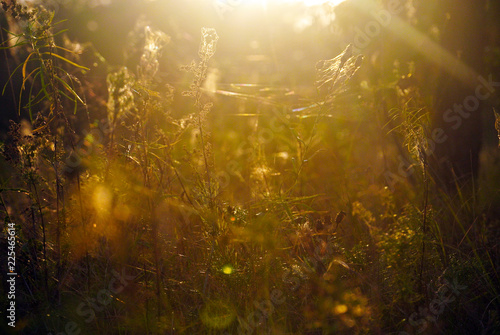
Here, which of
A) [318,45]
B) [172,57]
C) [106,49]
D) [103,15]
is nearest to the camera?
[106,49]

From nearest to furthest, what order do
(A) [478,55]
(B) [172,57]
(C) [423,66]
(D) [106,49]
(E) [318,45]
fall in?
(A) [478,55]
(C) [423,66]
(D) [106,49]
(B) [172,57]
(E) [318,45]

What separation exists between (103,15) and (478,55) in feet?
16.3

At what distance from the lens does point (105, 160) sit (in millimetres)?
2271

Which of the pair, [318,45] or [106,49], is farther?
[318,45]

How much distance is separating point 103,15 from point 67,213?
4.55 metres

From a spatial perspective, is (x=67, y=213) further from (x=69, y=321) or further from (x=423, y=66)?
(x=423, y=66)

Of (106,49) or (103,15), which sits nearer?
(106,49)

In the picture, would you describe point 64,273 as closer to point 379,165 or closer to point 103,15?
point 379,165

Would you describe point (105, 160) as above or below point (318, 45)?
below

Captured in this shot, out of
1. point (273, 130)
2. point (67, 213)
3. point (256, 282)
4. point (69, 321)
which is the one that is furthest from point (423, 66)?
point (69, 321)

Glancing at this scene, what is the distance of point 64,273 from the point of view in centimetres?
224

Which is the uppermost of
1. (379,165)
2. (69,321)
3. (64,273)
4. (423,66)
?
(423,66)

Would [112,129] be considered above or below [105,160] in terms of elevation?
above

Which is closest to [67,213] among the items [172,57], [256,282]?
[256,282]
